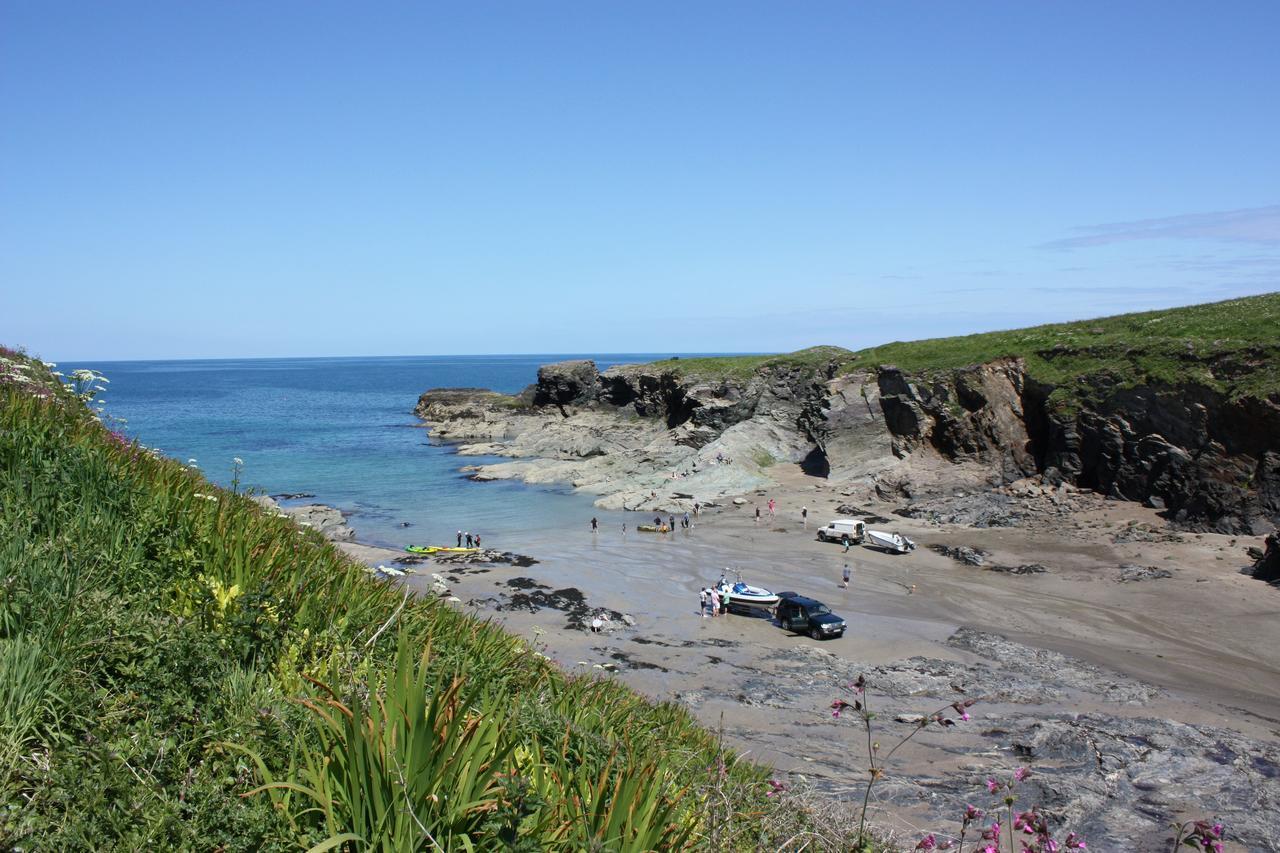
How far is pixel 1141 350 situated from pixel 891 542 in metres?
20.8

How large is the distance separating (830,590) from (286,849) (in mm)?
31136

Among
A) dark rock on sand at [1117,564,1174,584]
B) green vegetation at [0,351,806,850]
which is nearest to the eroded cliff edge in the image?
dark rock on sand at [1117,564,1174,584]

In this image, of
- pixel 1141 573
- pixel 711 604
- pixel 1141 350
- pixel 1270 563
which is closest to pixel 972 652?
pixel 711 604

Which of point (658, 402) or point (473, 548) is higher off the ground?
point (658, 402)

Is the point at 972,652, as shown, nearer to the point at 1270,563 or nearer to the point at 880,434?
the point at 1270,563

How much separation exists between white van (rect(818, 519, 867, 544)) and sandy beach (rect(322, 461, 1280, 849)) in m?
0.72

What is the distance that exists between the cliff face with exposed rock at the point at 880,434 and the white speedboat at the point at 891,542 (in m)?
10.9

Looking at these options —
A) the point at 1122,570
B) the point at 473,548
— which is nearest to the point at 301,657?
the point at 473,548

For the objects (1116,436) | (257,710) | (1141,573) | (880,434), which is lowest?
(1141,573)

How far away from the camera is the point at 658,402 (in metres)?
80.2

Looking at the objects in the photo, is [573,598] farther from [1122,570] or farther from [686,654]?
[1122,570]

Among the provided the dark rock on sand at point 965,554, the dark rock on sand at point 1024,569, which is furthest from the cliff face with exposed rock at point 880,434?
the dark rock on sand at point 965,554

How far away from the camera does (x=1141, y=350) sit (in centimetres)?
4509

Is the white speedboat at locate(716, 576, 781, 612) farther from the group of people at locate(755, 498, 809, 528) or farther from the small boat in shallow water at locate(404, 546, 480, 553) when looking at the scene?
the group of people at locate(755, 498, 809, 528)
